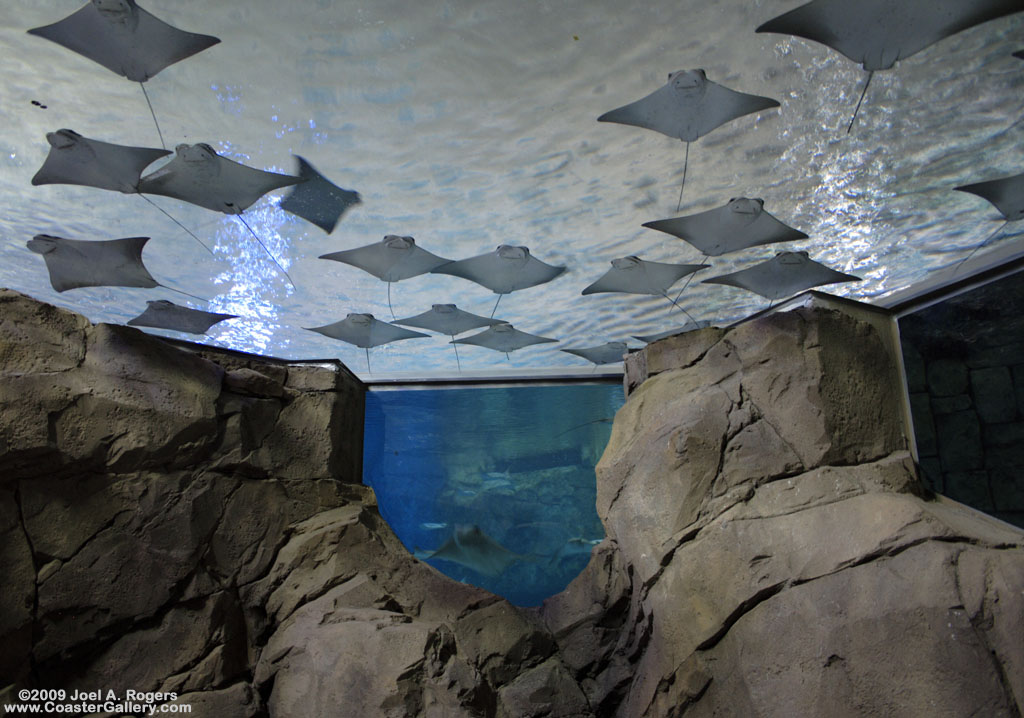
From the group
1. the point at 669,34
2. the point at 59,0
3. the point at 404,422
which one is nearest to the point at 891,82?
the point at 669,34

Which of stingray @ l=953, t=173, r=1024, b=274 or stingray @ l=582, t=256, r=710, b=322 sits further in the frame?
stingray @ l=582, t=256, r=710, b=322

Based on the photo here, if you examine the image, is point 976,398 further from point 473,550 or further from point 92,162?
point 92,162

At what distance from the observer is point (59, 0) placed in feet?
18.4

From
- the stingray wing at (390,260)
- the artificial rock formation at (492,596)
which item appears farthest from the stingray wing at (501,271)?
the artificial rock formation at (492,596)

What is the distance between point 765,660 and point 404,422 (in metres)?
17.6

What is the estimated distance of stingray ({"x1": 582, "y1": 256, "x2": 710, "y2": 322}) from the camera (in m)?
8.98

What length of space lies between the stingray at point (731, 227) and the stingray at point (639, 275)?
22.4 inches

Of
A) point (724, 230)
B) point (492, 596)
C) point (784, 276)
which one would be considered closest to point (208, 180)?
point (492, 596)

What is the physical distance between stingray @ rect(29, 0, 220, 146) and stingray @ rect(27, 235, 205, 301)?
3.05 metres

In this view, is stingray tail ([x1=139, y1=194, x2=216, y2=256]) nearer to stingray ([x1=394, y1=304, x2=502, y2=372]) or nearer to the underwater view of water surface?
stingray ([x1=394, y1=304, x2=502, y2=372])

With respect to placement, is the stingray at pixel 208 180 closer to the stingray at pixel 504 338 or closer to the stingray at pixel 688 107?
the stingray at pixel 688 107

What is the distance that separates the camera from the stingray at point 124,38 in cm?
492

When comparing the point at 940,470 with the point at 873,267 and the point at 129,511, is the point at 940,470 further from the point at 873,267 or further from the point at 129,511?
the point at 129,511

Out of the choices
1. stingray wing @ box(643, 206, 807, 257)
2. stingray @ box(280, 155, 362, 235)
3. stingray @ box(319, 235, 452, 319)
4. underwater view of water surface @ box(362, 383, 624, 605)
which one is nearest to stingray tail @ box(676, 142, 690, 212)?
stingray wing @ box(643, 206, 807, 257)
